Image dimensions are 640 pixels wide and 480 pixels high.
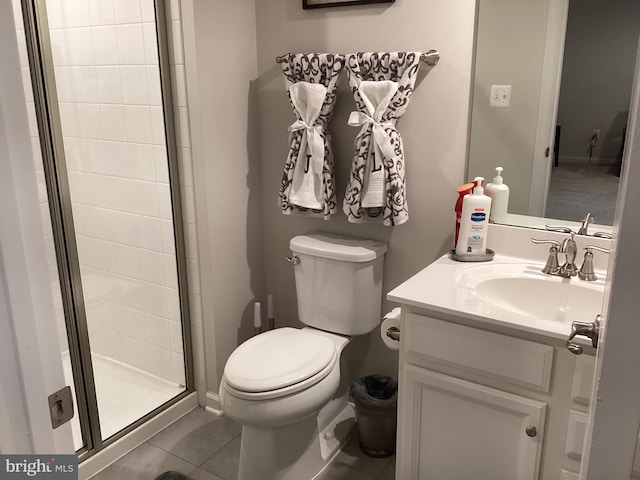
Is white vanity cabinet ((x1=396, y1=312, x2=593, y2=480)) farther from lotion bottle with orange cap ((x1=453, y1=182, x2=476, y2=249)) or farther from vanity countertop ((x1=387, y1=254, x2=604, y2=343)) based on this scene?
lotion bottle with orange cap ((x1=453, y1=182, x2=476, y2=249))

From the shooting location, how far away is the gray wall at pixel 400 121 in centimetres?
194

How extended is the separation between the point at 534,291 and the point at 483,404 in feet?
1.33

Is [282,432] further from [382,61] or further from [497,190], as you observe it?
[382,61]

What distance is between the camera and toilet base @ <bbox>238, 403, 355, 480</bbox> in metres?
1.97

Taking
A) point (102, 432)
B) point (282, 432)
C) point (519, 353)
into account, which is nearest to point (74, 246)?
point (102, 432)

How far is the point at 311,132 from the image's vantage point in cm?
214

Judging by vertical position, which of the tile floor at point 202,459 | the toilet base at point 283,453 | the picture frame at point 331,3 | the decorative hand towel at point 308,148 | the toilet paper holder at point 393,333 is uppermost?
the picture frame at point 331,3

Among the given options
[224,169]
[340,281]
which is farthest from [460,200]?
[224,169]

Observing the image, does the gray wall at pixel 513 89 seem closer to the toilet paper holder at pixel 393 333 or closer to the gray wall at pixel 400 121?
the gray wall at pixel 400 121

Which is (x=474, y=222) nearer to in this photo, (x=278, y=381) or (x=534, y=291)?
(x=534, y=291)

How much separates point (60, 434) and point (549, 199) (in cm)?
161

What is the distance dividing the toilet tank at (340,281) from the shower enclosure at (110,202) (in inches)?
21.2

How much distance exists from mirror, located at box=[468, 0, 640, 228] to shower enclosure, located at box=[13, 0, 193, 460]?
1.19m

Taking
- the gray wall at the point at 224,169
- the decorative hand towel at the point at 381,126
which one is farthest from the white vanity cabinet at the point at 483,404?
the gray wall at the point at 224,169
